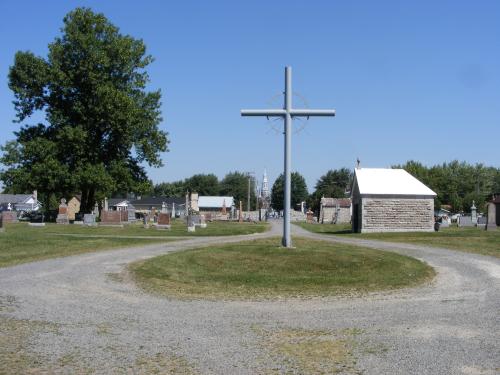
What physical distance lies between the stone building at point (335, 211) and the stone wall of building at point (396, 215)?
37.4 metres

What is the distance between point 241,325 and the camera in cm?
883

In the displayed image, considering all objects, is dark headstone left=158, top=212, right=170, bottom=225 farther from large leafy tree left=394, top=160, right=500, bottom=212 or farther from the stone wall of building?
large leafy tree left=394, top=160, right=500, bottom=212

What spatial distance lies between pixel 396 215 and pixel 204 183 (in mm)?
151642

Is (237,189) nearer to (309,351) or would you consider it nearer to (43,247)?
(43,247)

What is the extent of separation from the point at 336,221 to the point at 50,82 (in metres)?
41.3

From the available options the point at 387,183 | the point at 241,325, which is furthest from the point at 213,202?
the point at 241,325

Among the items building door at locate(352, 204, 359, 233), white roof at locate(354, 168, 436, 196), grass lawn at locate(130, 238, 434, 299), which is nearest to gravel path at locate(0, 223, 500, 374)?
grass lawn at locate(130, 238, 434, 299)

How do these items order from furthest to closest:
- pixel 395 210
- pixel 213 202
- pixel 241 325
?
pixel 213 202
pixel 395 210
pixel 241 325

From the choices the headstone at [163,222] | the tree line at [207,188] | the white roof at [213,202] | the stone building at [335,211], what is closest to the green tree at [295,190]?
the tree line at [207,188]

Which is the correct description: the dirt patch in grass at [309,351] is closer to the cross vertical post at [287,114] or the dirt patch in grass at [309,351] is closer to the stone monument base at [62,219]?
the cross vertical post at [287,114]

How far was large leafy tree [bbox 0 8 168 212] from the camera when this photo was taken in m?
45.2

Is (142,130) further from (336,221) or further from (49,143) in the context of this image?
(336,221)

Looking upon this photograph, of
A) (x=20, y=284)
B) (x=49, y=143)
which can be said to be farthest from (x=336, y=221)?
(x=20, y=284)

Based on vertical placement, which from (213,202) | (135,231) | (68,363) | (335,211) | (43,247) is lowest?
(68,363)
